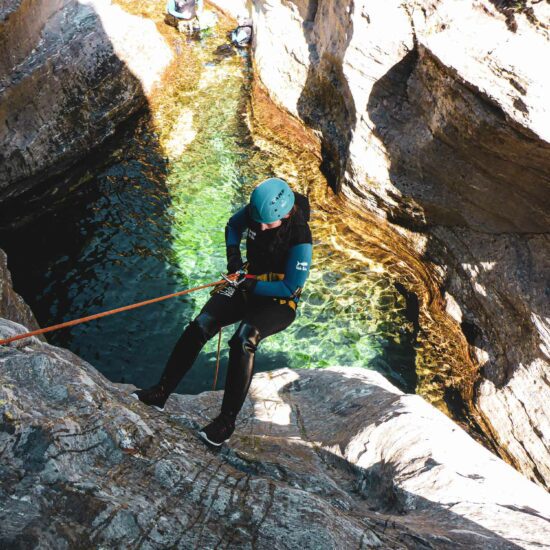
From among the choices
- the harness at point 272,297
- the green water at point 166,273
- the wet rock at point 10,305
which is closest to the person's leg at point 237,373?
the harness at point 272,297

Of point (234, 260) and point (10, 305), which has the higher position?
point (234, 260)

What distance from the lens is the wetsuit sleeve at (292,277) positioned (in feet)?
17.3

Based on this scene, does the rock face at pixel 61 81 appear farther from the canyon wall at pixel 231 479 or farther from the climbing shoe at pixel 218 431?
the climbing shoe at pixel 218 431

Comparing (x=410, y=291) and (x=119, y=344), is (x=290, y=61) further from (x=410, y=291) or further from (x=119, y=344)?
(x=119, y=344)

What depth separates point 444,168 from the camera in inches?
356

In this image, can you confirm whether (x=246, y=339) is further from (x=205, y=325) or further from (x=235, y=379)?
(x=205, y=325)

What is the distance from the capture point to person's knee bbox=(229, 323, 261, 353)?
5.05 meters

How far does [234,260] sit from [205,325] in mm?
847

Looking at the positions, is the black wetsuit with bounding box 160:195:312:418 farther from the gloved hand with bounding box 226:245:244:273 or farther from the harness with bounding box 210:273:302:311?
the gloved hand with bounding box 226:245:244:273

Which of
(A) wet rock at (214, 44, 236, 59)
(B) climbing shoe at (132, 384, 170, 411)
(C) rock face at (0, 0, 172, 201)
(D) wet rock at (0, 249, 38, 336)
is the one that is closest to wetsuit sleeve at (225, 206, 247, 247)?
(B) climbing shoe at (132, 384, 170, 411)

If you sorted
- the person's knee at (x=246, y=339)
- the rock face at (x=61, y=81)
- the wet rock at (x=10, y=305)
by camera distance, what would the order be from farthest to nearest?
1. the rock face at (x=61, y=81)
2. the wet rock at (x=10, y=305)
3. the person's knee at (x=246, y=339)

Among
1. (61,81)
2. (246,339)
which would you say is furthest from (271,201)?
(61,81)

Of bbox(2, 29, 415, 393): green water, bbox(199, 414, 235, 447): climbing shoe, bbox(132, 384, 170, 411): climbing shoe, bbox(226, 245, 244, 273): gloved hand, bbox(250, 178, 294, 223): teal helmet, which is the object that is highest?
bbox(250, 178, 294, 223): teal helmet

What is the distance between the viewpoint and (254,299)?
18.1ft
